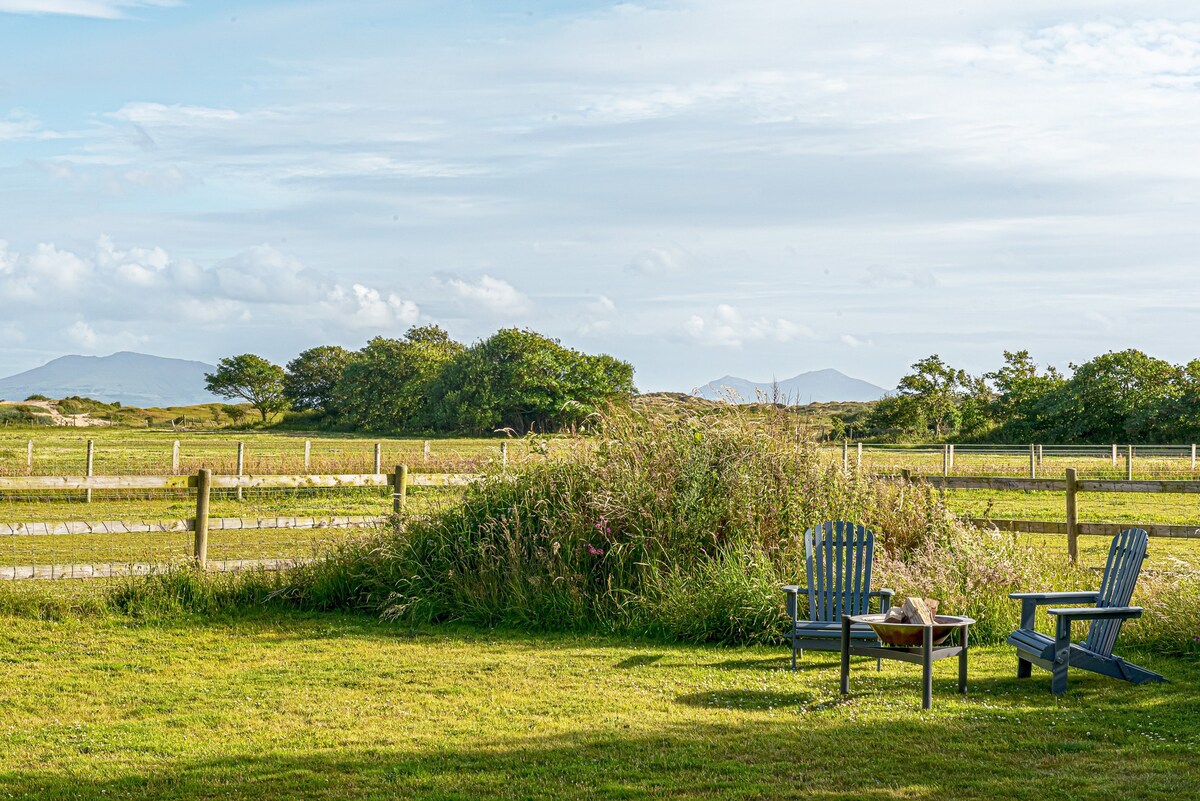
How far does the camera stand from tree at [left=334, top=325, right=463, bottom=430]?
236ft

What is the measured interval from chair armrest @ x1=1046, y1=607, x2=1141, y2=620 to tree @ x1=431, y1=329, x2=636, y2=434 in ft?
183

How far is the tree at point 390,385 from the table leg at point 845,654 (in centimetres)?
6324

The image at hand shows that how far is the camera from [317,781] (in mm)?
5273

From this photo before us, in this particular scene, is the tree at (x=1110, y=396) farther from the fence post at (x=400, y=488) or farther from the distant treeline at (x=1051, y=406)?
the fence post at (x=400, y=488)

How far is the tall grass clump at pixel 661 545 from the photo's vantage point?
9.14m

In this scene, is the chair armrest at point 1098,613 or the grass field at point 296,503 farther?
the grass field at point 296,503

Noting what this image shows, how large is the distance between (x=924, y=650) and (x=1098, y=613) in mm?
1275

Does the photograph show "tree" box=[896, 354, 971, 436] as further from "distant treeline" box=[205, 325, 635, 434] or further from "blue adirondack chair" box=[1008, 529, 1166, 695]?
"blue adirondack chair" box=[1008, 529, 1166, 695]

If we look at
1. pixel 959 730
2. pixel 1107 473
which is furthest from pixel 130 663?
pixel 1107 473

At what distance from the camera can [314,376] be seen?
8556 centimetres

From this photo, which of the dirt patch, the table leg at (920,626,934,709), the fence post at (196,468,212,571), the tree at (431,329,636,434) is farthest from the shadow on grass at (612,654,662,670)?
the dirt patch

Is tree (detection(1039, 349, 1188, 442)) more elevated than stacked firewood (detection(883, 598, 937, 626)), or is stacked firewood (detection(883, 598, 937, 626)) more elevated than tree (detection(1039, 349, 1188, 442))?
tree (detection(1039, 349, 1188, 442))

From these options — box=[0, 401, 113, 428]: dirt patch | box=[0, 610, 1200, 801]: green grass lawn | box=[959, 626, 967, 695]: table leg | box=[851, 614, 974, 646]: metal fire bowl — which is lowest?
box=[0, 610, 1200, 801]: green grass lawn

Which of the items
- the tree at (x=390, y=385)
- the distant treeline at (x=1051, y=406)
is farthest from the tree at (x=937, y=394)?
the tree at (x=390, y=385)
